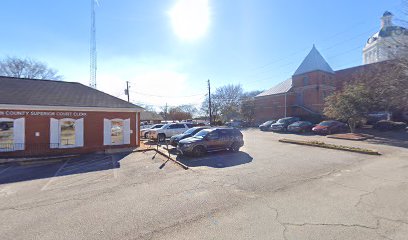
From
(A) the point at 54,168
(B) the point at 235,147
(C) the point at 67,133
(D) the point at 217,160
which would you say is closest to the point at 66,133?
(C) the point at 67,133

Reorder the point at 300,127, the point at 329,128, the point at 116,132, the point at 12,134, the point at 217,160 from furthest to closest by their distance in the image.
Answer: the point at 300,127 < the point at 329,128 < the point at 116,132 < the point at 12,134 < the point at 217,160

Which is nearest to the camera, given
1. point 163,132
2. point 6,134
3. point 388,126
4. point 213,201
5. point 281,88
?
point 213,201

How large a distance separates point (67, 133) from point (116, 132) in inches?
124

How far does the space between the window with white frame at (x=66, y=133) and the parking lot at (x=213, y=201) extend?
4.37m

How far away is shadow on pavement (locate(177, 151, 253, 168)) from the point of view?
10922mm

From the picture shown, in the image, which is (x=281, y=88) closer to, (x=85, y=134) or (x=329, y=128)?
(x=329, y=128)

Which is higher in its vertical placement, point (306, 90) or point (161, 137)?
point (306, 90)

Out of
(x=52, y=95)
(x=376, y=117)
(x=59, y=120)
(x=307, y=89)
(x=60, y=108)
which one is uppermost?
(x=307, y=89)

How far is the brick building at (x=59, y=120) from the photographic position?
46.5 ft

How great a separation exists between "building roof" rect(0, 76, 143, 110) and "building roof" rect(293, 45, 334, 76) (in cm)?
3515

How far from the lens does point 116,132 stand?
56.5ft

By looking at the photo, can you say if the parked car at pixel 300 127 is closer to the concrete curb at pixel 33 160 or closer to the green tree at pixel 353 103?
the green tree at pixel 353 103

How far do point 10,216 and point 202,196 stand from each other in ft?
15.7

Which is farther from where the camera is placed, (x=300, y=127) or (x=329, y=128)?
(x=300, y=127)
